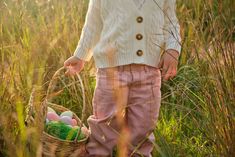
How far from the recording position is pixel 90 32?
2.92 meters

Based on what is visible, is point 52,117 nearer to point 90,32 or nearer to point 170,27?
point 90,32

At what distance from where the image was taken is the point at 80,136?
2969mm

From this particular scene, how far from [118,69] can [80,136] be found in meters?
0.44

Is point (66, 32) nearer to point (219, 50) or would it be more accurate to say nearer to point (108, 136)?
point (108, 136)

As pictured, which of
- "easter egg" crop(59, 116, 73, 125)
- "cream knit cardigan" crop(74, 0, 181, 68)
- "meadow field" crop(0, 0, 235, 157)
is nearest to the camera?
"meadow field" crop(0, 0, 235, 157)

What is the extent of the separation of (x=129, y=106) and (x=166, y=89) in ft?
3.20

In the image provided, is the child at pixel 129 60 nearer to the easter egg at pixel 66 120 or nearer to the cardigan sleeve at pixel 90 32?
the cardigan sleeve at pixel 90 32

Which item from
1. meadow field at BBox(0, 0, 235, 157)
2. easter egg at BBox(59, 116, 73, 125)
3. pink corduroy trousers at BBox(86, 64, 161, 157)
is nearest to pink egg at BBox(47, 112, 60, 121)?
easter egg at BBox(59, 116, 73, 125)

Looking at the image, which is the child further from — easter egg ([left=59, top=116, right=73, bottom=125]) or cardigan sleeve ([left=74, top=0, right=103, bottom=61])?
easter egg ([left=59, top=116, right=73, bottom=125])

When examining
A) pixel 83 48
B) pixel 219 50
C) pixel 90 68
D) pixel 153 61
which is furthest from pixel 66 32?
pixel 219 50

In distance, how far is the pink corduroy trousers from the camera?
2.82 meters

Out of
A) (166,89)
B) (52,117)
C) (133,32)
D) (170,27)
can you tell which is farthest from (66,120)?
(166,89)

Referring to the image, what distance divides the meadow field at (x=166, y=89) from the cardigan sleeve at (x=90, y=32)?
0.14 metres

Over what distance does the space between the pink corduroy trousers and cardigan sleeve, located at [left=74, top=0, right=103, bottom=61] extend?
0.45 ft
